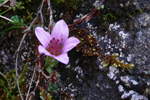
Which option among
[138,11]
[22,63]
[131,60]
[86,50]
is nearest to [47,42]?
[86,50]

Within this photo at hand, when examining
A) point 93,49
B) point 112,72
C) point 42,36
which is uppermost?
point 42,36

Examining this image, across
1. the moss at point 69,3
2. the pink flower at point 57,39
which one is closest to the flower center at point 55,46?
the pink flower at point 57,39

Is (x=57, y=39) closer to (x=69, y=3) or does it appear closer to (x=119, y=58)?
(x=69, y=3)

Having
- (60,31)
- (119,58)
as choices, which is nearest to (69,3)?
(60,31)

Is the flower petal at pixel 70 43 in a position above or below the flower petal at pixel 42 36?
below

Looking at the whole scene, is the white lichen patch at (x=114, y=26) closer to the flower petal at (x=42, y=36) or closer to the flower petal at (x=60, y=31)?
the flower petal at (x=60, y=31)

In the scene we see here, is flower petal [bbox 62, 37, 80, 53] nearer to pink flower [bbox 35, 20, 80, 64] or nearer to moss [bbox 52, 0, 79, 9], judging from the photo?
pink flower [bbox 35, 20, 80, 64]
